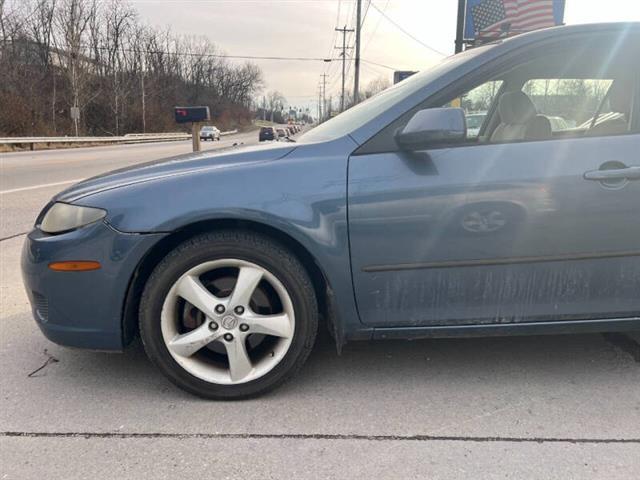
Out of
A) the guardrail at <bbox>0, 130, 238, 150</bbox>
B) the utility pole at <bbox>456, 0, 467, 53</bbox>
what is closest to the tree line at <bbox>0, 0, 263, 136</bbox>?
the guardrail at <bbox>0, 130, 238, 150</bbox>

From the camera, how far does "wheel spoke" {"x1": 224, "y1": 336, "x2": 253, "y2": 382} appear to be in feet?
7.63

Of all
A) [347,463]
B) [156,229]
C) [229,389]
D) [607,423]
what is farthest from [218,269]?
[607,423]

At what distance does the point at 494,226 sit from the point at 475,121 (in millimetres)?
1059

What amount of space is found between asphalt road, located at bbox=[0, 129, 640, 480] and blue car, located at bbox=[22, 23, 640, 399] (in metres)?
0.25

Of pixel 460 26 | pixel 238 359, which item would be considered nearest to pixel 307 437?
pixel 238 359

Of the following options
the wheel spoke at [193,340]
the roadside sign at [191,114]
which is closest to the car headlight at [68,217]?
the wheel spoke at [193,340]

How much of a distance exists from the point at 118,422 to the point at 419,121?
187 centimetres

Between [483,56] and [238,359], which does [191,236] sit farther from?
[483,56]

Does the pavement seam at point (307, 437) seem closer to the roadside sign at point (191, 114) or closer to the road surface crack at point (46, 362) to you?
the road surface crack at point (46, 362)

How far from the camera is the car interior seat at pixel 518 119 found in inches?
107

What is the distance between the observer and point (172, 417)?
2.28 metres

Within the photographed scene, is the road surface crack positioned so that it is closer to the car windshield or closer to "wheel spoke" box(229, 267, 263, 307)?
"wheel spoke" box(229, 267, 263, 307)

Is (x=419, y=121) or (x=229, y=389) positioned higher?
(x=419, y=121)

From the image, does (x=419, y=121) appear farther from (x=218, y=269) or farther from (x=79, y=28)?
(x=79, y=28)
